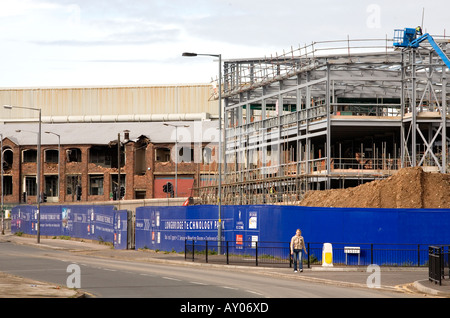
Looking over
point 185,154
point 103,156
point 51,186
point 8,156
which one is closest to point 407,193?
point 185,154

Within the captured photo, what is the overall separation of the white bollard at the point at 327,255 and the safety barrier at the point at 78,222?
20412 mm

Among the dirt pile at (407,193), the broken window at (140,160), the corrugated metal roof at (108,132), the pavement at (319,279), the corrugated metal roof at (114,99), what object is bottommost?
the pavement at (319,279)

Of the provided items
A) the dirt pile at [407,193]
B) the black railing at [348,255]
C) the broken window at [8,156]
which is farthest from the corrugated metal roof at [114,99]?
the black railing at [348,255]

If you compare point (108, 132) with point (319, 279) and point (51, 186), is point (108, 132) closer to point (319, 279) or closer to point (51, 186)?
point (51, 186)

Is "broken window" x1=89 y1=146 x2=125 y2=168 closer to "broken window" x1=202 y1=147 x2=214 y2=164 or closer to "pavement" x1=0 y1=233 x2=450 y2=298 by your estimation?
"broken window" x1=202 y1=147 x2=214 y2=164

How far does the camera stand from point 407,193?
134ft

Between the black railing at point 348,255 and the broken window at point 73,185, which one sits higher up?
the broken window at point 73,185

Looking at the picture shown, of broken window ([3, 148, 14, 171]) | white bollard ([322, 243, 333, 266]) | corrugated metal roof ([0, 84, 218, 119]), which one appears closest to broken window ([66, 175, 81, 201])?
broken window ([3, 148, 14, 171])

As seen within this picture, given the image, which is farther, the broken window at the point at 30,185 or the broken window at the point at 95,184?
the broken window at the point at 30,185

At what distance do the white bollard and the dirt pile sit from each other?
7457mm

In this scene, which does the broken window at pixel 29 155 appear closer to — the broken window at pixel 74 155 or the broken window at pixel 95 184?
the broken window at pixel 74 155

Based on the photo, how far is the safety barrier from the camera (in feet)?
176

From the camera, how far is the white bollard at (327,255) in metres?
34.1
